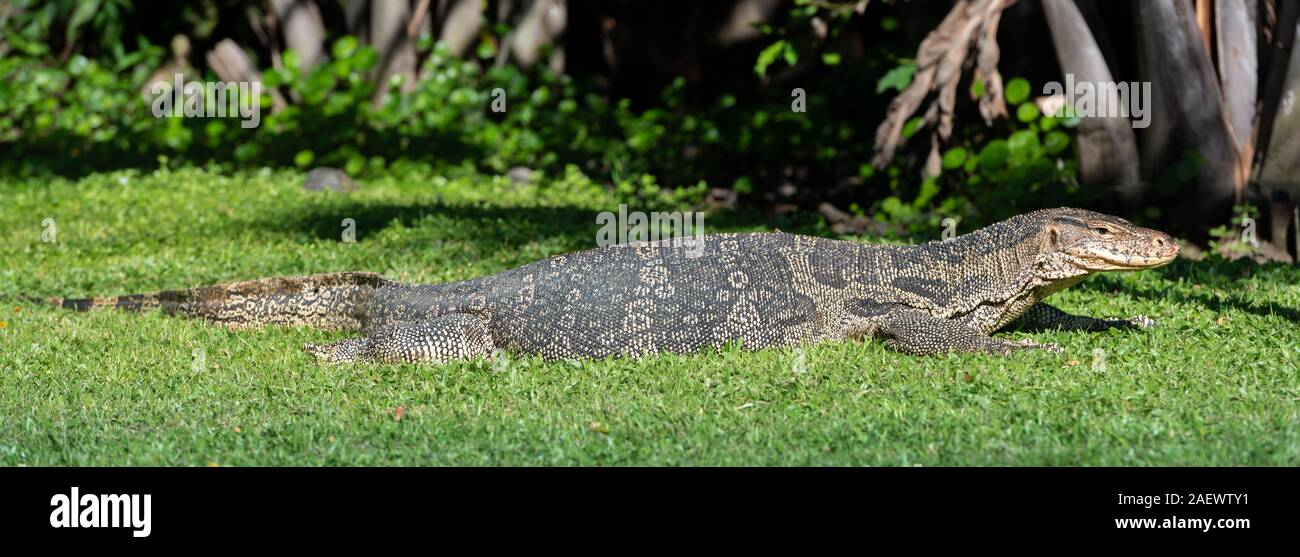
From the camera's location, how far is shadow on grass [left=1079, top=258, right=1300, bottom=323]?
8.32 m

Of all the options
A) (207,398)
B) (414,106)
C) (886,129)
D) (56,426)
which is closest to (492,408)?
(207,398)

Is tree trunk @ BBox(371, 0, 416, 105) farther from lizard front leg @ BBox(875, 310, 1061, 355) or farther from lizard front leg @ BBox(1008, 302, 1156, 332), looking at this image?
lizard front leg @ BBox(875, 310, 1061, 355)

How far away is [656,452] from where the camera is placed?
227 inches

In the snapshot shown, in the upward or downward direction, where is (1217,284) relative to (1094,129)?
downward

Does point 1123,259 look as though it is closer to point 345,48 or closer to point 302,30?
point 345,48

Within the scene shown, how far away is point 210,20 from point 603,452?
1398 centimetres

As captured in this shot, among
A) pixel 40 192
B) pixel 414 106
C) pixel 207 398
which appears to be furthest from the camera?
pixel 414 106

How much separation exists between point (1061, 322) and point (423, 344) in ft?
11.4

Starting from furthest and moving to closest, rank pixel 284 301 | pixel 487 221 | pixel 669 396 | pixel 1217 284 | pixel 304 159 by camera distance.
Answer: pixel 304 159, pixel 487 221, pixel 1217 284, pixel 284 301, pixel 669 396

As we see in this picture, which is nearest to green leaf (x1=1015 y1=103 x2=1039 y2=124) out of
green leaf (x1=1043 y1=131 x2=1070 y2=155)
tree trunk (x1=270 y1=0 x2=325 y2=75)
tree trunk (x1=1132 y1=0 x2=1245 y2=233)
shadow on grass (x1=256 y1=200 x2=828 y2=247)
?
green leaf (x1=1043 y1=131 x2=1070 y2=155)

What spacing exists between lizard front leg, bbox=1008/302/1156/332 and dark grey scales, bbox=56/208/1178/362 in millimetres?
16

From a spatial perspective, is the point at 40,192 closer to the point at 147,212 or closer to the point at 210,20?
the point at 147,212

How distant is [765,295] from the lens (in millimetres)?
7703

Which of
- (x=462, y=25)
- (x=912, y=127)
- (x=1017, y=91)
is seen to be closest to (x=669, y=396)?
(x=912, y=127)
